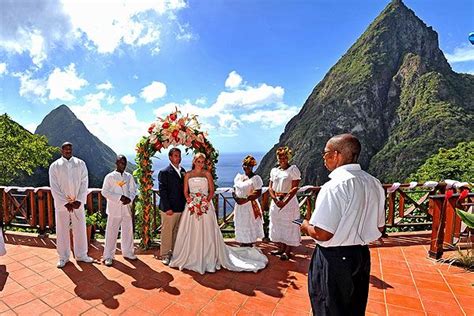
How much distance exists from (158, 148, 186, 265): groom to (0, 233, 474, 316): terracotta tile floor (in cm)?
33

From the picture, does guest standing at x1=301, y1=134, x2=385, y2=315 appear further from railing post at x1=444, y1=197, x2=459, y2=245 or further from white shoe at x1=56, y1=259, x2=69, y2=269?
white shoe at x1=56, y1=259, x2=69, y2=269

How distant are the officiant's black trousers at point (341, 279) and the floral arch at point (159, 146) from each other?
3.19m

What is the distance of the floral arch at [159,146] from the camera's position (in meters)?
4.84

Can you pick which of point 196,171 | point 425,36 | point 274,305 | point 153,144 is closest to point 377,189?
point 274,305

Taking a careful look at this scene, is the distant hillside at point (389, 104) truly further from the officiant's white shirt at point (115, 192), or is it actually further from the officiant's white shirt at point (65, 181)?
the officiant's white shirt at point (65, 181)

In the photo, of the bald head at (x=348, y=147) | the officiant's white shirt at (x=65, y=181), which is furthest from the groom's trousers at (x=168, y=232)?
the bald head at (x=348, y=147)

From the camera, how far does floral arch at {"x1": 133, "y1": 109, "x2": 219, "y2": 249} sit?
4.84 metres

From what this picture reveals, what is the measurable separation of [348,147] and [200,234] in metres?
2.85

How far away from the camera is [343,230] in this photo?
1.96 metres

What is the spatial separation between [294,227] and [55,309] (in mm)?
3281

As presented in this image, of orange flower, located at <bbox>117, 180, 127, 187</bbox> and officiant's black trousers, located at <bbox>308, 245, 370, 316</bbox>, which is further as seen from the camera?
orange flower, located at <bbox>117, 180, 127, 187</bbox>

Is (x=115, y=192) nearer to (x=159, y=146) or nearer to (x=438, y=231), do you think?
(x=159, y=146)

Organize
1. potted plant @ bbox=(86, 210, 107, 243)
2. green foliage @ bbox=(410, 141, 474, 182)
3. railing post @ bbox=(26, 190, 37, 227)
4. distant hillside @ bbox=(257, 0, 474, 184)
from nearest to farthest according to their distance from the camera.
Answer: potted plant @ bbox=(86, 210, 107, 243)
railing post @ bbox=(26, 190, 37, 227)
green foliage @ bbox=(410, 141, 474, 182)
distant hillside @ bbox=(257, 0, 474, 184)

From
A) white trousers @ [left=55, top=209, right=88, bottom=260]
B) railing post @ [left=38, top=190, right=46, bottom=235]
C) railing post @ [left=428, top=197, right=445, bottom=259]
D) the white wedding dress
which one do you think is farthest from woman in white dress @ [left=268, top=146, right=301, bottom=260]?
railing post @ [left=38, top=190, right=46, bottom=235]
